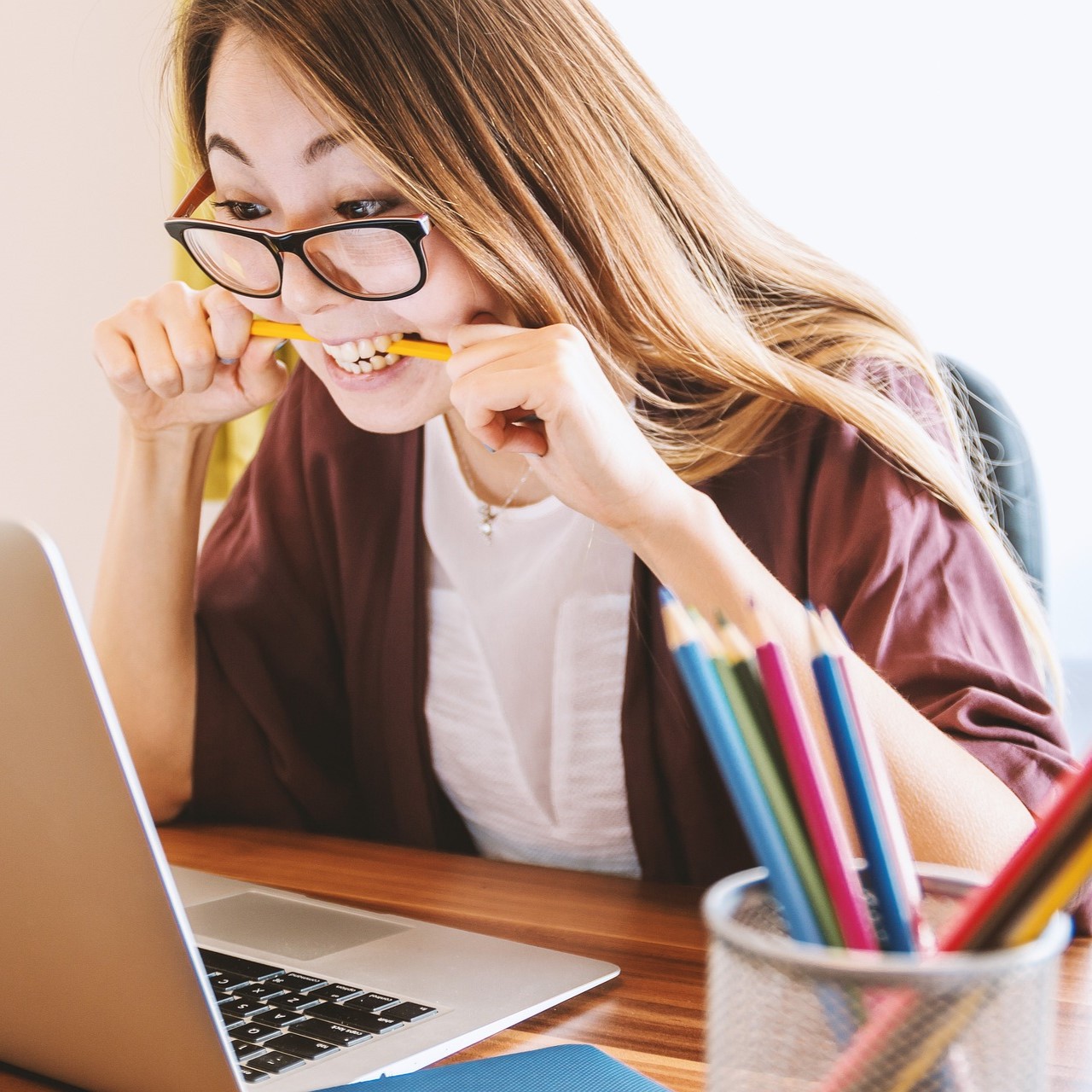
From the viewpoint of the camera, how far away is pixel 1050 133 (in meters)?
1.78

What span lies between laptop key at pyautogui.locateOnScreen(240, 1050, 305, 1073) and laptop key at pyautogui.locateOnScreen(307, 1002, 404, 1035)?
4 centimetres

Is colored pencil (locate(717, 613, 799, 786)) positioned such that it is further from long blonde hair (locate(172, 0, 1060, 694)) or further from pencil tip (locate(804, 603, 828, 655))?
long blonde hair (locate(172, 0, 1060, 694))

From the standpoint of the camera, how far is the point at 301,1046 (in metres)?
0.57

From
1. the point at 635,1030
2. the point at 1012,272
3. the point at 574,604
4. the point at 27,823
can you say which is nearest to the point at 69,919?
the point at 27,823

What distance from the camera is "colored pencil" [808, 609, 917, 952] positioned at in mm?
306

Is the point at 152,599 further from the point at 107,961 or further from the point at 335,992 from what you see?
the point at 107,961

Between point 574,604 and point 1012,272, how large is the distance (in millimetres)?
1063

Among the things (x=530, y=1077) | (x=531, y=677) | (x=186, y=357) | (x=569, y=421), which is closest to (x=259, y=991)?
(x=530, y=1077)

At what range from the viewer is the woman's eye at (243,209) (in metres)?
0.98

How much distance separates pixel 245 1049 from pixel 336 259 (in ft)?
1.95

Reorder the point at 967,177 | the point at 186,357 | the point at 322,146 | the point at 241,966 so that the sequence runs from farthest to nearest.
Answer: the point at 967,177
the point at 186,357
the point at 322,146
the point at 241,966

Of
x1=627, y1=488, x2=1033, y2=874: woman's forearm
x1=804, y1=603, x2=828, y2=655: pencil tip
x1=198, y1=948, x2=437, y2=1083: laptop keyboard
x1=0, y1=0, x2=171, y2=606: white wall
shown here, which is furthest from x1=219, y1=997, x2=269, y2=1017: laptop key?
x1=0, y1=0, x2=171, y2=606: white wall

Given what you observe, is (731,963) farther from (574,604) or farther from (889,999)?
(574,604)

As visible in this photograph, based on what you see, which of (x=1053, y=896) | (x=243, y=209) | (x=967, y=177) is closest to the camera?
A: (x=1053, y=896)
